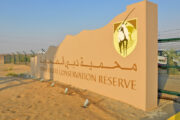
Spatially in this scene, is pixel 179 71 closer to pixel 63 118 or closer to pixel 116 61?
pixel 116 61

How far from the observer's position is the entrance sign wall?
4.79m

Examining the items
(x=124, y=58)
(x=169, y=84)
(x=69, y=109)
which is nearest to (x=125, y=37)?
(x=124, y=58)

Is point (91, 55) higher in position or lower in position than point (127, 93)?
higher

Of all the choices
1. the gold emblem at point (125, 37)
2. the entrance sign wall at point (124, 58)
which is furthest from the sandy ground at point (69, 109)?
the gold emblem at point (125, 37)

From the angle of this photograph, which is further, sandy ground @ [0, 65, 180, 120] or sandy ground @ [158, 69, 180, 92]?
sandy ground @ [158, 69, 180, 92]

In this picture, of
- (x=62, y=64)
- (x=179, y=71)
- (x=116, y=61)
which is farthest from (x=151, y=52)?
(x=179, y=71)

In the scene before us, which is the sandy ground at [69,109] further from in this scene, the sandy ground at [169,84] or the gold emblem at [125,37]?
the sandy ground at [169,84]

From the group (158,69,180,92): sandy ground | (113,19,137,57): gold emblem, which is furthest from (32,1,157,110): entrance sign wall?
(158,69,180,92): sandy ground

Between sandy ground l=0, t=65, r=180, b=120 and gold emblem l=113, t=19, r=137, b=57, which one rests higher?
gold emblem l=113, t=19, r=137, b=57

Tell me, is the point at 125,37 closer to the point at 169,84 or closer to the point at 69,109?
the point at 69,109

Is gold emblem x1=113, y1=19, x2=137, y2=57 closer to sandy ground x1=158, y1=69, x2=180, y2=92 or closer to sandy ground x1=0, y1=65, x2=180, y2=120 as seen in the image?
sandy ground x1=0, y1=65, x2=180, y2=120

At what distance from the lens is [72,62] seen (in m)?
8.59

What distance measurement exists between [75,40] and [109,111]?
466cm

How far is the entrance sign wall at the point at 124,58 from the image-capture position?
15.7 feet
